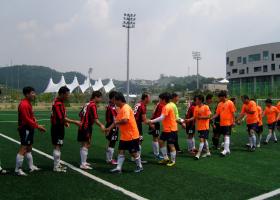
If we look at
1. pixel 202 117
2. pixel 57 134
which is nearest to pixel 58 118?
pixel 57 134

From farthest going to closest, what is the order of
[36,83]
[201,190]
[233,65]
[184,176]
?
1. [36,83]
2. [233,65]
3. [184,176]
4. [201,190]

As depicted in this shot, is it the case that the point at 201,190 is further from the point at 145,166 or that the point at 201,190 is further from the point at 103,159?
the point at 103,159

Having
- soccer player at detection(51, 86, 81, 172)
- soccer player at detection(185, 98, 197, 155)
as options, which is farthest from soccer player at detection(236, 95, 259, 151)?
soccer player at detection(51, 86, 81, 172)

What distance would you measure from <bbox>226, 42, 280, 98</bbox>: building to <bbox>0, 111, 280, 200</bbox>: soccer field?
7039cm

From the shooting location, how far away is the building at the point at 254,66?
Answer: 275ft

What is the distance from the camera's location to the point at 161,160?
1088 centimetres

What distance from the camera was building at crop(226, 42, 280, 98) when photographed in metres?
83.9

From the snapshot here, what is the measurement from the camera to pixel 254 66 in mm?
88500

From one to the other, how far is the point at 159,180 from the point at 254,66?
8449 centimetres

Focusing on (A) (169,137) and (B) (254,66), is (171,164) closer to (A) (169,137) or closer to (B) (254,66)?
(A) (169,137)

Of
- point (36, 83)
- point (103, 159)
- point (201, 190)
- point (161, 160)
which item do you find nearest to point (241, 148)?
point (161, 160)

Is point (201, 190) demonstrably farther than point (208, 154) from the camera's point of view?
No

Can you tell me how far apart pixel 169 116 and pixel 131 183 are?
2.70 m

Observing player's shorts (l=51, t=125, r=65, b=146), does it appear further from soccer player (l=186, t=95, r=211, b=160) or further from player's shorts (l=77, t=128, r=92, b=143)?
soccer player (l=186, t=95, r=211, b=160)
